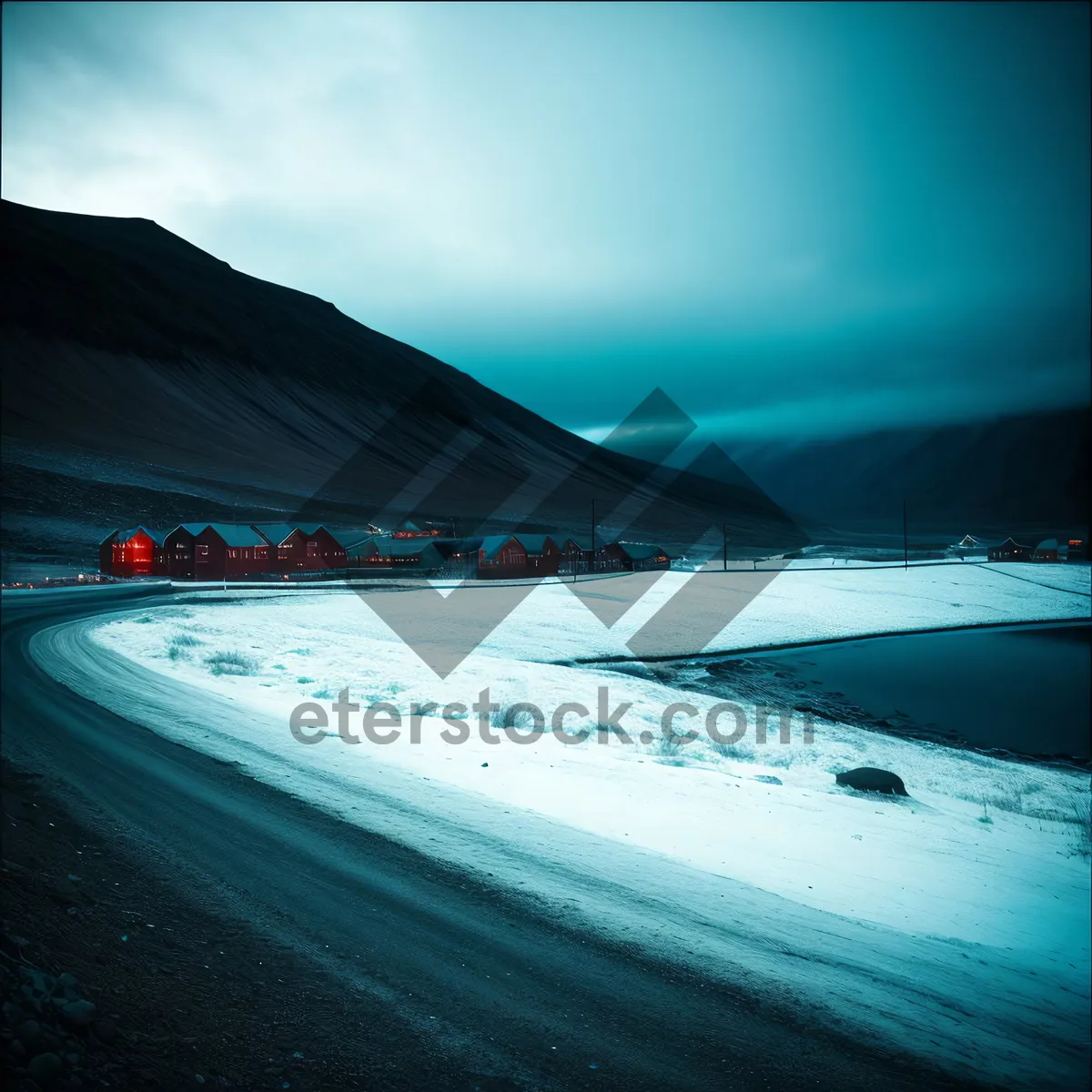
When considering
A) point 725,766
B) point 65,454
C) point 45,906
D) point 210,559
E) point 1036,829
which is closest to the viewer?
point 45,906

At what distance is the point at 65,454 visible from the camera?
118 metres

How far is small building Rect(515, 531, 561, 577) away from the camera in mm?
80125

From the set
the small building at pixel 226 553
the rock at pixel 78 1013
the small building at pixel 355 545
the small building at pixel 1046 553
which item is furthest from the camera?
the small building at pixel 1046 553

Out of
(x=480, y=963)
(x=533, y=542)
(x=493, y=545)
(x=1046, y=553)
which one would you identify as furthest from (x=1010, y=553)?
(x=480, y=963)

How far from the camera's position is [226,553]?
65812 mm

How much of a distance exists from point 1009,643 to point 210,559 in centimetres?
6728

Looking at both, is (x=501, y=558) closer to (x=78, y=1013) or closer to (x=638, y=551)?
(x=638, y=551)

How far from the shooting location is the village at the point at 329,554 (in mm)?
65562

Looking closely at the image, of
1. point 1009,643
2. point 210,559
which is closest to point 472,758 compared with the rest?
point 1009,643

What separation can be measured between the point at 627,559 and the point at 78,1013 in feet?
304

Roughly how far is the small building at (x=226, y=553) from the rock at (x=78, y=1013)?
67.0m

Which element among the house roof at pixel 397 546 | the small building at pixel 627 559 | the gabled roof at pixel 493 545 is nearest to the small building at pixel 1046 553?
the small building at pixel 627 559

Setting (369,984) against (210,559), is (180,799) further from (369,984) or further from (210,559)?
(210,559)

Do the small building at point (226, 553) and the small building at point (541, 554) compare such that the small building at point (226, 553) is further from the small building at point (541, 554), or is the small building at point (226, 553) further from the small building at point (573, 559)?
the small building at point (573, 559)
